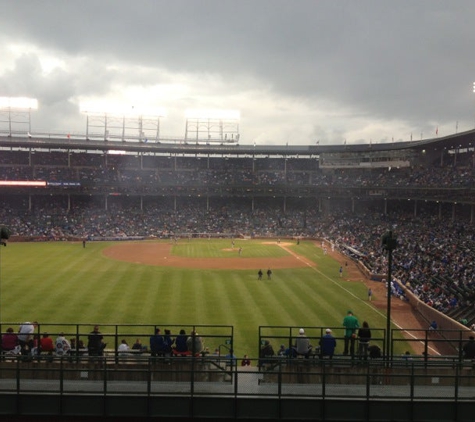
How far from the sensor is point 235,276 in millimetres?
40531

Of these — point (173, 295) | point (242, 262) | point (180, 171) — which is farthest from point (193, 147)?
point (173, 295)

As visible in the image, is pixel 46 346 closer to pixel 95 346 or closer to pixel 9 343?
pixel 9 343

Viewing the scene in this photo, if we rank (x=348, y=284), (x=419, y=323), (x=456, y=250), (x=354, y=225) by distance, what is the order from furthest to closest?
(x=354, y=225) → (x=456, y=250) → (x=348, y=284) → (x=419, y=323)

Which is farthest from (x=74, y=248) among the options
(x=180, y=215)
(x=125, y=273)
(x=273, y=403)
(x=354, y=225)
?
(x=273, y=403)

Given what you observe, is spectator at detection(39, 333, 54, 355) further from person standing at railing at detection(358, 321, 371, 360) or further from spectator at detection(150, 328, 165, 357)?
person standing at railing at detection(358, 321, 371, 360)

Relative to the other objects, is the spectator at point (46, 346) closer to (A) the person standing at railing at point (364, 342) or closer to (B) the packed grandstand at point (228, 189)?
(A) the person standing at railing at point (364, 342)

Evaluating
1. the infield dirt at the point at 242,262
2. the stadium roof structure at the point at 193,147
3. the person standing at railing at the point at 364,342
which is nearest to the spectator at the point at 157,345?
the person standing at railing at the point at 364,342

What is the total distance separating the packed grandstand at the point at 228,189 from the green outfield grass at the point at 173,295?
79.8 ft

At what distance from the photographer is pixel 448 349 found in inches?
849

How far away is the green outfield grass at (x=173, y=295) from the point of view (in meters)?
26.5

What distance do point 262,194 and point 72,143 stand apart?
35031 millimetres

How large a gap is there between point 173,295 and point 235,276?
9.03m

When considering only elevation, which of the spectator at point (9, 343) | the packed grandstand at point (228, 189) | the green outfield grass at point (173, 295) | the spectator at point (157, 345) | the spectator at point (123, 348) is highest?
the packed grandstand at point (228, 189)

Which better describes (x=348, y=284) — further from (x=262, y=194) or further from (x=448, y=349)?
(x=262, y=194)
